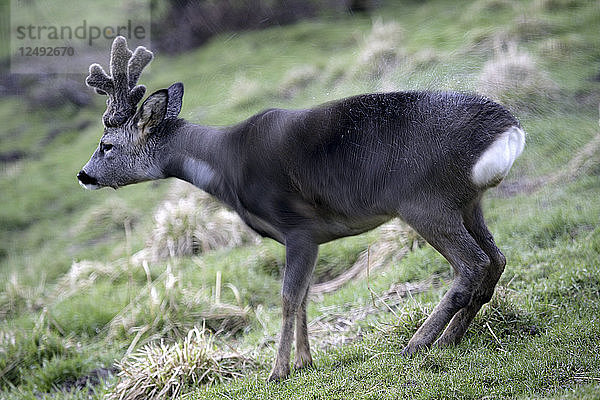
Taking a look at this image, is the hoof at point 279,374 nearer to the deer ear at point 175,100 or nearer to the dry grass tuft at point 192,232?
the deer ear at point 175,100

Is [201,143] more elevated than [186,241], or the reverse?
[201,143]

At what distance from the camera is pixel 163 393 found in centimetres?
569

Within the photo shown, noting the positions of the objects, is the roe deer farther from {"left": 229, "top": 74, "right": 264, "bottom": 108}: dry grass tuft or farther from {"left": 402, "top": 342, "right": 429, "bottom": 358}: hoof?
{"left": 229, "top": 74, "right": 264, "bottom": 108}: dry grass tuft

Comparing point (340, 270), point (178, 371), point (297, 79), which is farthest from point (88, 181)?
point (297, 79)

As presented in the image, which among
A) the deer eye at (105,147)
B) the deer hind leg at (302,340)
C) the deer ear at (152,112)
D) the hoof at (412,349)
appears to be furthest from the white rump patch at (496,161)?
the deer eye at (105,147)

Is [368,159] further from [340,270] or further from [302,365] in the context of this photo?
[340,270]

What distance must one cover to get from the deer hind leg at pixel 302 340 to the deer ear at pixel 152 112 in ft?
6.01

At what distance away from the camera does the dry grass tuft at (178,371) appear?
5.77 metres

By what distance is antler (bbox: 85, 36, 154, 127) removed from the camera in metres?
5.40

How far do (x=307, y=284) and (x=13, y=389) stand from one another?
12.2 feet

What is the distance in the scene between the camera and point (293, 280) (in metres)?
4.89

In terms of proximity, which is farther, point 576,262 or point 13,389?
point 13,389

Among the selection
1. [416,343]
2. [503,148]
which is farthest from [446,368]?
[503,148]

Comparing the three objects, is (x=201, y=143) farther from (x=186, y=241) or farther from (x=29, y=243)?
(x=29, y=243)
